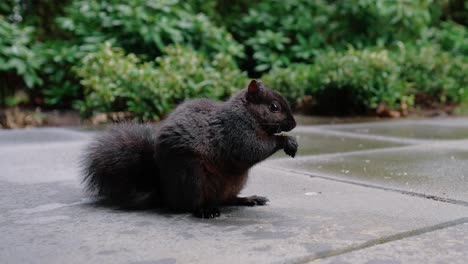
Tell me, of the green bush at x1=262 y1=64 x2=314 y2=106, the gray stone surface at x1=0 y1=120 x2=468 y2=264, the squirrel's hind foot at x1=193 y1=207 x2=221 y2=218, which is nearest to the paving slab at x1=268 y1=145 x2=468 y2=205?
the gray stone surface at x1=0 y1=120 x2=468 y2=264

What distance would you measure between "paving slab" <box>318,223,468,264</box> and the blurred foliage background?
456 centimetres

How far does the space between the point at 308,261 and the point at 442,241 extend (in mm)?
531

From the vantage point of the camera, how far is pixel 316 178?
3.33 m

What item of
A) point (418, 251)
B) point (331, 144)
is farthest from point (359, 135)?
point (418, 251)

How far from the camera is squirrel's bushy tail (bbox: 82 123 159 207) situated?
2.68m

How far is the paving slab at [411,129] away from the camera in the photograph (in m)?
5.40

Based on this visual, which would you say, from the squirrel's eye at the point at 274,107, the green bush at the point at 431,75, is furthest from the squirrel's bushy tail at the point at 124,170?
the green bush at the point at 431,75

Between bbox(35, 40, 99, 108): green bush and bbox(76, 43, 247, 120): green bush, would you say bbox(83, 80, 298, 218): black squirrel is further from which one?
bbox(35, 40, 99, 108): green bush

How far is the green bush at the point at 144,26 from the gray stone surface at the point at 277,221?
4040 mm

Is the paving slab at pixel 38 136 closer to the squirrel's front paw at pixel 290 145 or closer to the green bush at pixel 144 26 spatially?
the green bush at pixel 144 26

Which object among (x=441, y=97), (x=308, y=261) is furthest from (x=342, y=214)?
→ (x=441, y=97)

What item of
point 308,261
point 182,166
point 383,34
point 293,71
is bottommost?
point 308,261

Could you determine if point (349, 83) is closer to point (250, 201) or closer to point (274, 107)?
point (274, 107)

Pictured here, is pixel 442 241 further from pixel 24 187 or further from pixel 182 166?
pixel 24 187
